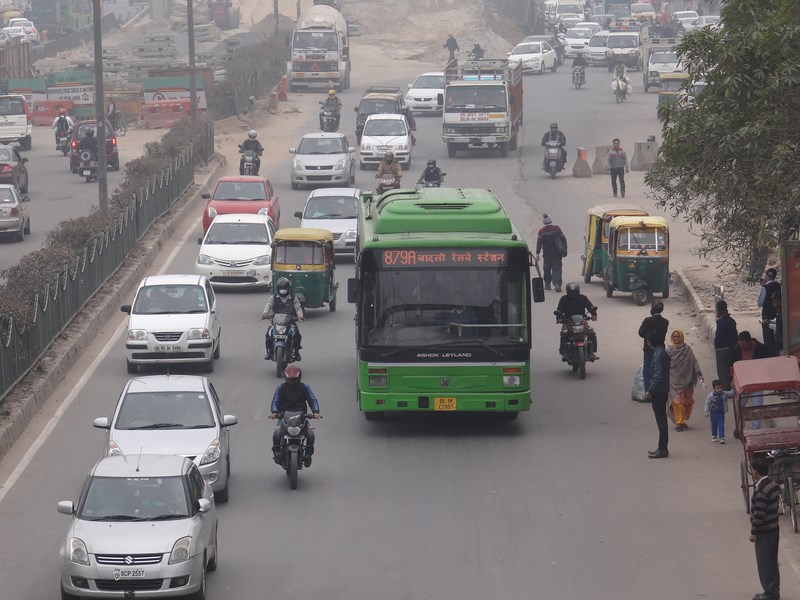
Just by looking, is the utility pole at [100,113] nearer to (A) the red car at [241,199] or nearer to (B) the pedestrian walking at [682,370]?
(A) the red car at [241,199]

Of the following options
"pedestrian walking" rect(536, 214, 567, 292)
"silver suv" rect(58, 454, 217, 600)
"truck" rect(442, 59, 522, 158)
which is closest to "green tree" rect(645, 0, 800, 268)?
"silver suv" rect(58, 454, 217, 600)

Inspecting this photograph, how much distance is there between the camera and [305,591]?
536 inches

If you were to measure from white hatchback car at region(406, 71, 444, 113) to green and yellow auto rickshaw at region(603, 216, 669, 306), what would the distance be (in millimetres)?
33449

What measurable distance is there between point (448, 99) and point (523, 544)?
118 ft

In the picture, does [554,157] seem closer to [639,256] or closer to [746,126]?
[639,256]

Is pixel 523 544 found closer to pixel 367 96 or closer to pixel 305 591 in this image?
pixel 305 591

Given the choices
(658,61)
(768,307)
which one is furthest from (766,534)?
(658,61)

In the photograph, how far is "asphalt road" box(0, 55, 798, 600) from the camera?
1402 centimetres

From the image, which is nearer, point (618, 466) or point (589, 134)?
point (618, 466)

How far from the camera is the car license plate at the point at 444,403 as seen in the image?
771 inches

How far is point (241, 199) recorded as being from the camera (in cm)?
3722

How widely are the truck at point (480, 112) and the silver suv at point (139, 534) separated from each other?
37089 mm

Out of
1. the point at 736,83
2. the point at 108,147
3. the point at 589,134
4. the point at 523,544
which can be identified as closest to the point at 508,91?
the point at 589,134

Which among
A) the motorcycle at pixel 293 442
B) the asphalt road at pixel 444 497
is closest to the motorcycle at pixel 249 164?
the asphalt road at pixel 444 497
